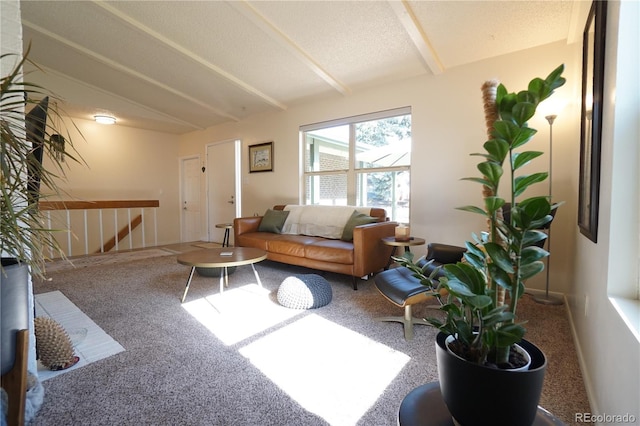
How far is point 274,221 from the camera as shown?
4.00 meters

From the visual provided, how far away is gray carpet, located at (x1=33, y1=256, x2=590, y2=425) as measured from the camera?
122 centimetres

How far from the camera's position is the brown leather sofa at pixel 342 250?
9.09 feet

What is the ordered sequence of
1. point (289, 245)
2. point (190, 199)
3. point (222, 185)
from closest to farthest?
point (289, 245)
point (222, 185)
point (190, 199)

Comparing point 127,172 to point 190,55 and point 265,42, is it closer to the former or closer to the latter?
point 190,55

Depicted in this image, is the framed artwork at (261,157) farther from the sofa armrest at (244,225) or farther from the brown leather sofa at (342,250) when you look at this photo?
the brown leather sofa at (342,250)

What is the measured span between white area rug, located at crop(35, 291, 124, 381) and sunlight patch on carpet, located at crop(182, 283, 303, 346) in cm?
56

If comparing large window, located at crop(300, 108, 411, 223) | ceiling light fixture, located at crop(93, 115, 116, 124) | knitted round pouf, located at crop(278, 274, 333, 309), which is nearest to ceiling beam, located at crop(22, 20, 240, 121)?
ceiling light fixture, located at crop(93, 115, 116, 124)

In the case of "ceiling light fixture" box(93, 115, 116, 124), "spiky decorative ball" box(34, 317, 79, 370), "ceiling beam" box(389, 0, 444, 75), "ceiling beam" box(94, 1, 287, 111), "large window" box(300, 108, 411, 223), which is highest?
"ceiling beam" box(94, 1, 287, 111)

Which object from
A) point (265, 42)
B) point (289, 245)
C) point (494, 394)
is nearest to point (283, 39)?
point (265, 42)

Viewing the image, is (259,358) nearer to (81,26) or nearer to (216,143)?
(81,26)

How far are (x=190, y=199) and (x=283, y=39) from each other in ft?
14.8

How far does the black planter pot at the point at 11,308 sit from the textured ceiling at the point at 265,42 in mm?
2584

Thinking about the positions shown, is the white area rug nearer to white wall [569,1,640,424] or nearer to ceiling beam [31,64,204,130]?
white wall [569,1,640,424]

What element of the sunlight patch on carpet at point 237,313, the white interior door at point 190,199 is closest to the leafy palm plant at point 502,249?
the sunlight patch on carpet at point 237,313
